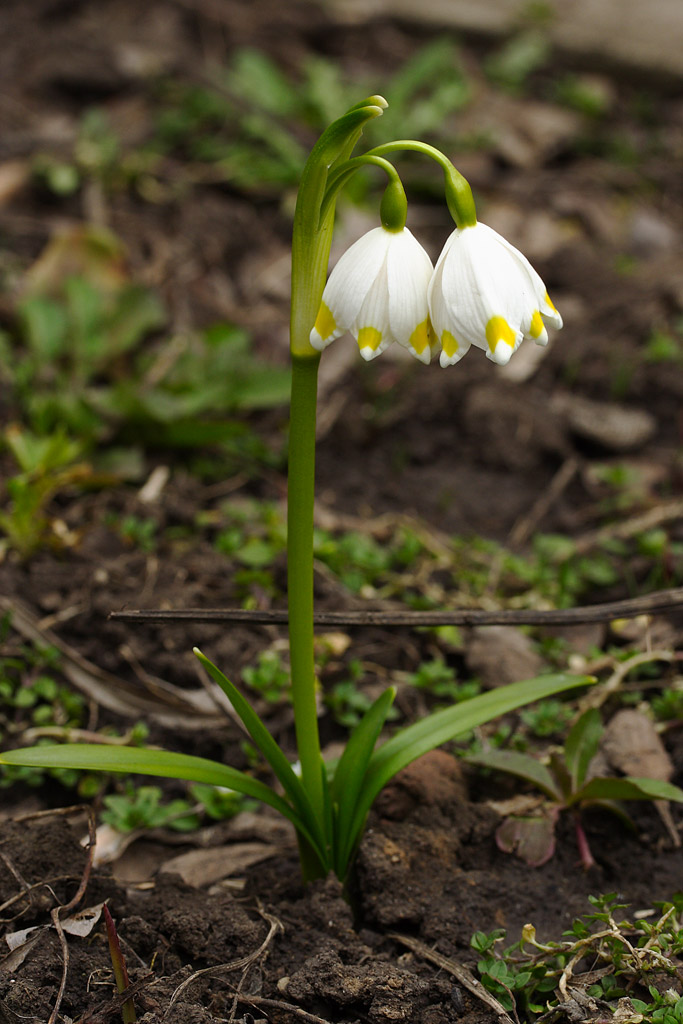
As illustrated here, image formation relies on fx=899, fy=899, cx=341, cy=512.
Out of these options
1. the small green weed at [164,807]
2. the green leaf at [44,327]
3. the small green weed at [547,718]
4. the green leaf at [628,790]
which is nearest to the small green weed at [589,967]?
the green leaf at [628,790]

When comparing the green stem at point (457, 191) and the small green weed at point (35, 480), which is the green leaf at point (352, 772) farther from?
the small green weed at point (35, 480)

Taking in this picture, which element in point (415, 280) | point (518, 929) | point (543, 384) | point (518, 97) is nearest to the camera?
point (415, 280)

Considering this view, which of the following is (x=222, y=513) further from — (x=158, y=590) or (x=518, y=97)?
(x=518, y=97)

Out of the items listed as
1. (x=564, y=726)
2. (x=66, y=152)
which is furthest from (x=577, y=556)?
(x=66, y=152)

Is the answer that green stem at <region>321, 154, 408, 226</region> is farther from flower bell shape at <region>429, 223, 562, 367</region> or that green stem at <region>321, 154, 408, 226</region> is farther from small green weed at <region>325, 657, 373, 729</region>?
small green weed at <region>325, 657, 373, 729</region>

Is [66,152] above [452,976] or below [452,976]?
above

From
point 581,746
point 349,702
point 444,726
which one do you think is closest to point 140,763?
point 444,726
